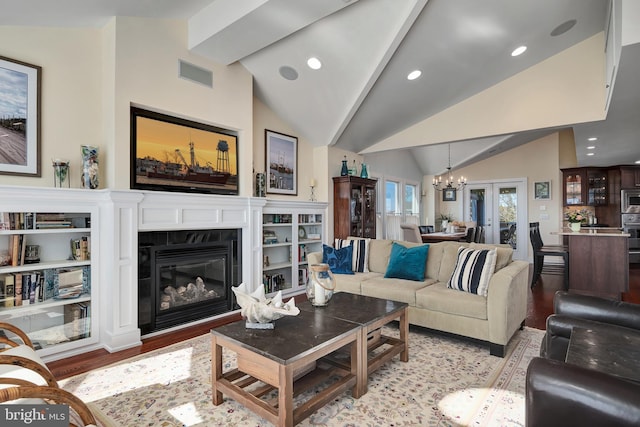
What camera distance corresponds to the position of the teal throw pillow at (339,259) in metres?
4.10

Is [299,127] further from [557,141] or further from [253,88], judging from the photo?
→ [557,141]

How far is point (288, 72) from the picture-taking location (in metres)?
4.28

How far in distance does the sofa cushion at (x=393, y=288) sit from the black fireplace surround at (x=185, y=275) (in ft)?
5.34

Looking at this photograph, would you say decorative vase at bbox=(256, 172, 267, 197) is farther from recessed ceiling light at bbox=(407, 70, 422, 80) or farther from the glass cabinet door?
the glass cabinet door

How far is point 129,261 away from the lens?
312 cm

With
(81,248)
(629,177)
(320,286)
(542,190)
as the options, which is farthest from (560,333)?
(629,177)

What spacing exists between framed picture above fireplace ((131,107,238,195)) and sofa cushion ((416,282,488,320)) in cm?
252

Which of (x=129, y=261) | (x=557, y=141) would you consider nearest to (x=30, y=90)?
(x=129, y=261)

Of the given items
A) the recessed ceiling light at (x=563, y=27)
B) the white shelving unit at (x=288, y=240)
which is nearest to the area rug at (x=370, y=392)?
the white shelving unit at (x=288, y=240)

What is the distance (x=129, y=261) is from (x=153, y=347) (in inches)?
32.1

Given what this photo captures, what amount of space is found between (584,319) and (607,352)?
60 cm

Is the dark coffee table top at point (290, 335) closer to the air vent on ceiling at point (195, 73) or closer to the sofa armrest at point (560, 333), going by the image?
the sofa armrest at point (560, 333)

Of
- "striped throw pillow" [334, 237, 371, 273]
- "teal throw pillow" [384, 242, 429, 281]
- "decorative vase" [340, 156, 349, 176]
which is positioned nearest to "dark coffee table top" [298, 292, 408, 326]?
"teal throw pillow" [384, 242, 429, 281]

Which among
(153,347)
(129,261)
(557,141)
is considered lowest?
(153,347)
